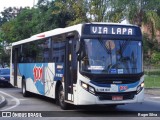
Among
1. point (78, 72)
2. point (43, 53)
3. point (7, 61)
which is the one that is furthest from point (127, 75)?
point (7, 61)

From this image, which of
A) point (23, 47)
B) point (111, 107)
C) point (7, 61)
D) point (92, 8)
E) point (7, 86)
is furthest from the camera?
point (7, 61)

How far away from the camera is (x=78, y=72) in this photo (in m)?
14.1

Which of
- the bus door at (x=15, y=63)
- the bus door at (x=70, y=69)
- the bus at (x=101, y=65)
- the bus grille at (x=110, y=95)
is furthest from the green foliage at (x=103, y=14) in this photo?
the bus grille at (x=110, y=95)

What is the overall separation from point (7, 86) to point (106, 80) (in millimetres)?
20132

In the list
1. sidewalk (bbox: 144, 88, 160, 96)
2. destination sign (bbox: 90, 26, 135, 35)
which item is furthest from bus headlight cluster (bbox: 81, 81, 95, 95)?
sidewalk (bbox: 144, 88, 160, 96)

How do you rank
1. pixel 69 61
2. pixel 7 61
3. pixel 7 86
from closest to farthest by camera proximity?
pixel 69 61
pixel 7 86
pixel 7 61

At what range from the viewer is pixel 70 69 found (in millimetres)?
15039

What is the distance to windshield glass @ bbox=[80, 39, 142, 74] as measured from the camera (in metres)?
13.9

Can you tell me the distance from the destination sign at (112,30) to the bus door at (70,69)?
1019 mm

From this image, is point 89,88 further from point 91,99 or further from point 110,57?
point 110,57

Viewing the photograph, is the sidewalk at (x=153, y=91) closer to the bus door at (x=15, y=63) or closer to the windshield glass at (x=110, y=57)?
the bus door at (x=15, y=63)

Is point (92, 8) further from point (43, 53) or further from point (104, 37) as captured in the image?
point (104, 37)

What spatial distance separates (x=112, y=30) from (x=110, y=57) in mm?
1024

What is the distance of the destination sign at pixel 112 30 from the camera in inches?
565
